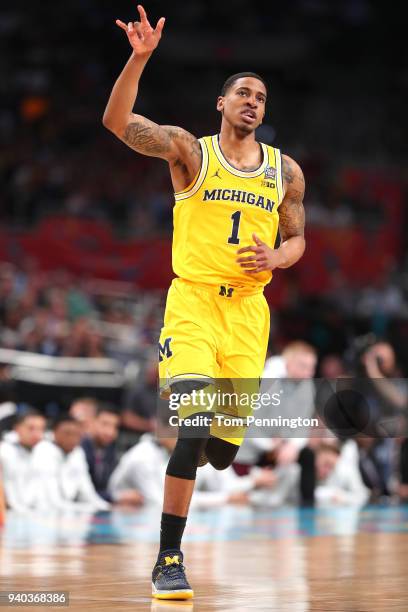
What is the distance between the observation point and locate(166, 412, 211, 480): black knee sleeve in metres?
6.21

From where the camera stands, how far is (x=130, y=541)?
9.27m

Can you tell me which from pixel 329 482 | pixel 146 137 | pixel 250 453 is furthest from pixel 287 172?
pixel 329 482

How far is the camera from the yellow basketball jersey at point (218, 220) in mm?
6531

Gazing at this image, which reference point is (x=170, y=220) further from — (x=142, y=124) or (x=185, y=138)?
(x=142, y=124)

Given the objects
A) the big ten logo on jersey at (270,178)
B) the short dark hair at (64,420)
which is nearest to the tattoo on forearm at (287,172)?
the big ten logo on jersey at (270,178)

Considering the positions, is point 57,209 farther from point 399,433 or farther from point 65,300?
point 399,433

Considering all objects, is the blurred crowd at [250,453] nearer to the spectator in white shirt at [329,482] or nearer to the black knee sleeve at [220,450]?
the spectator in white shirt at [329,482]

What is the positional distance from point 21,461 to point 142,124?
6.93m

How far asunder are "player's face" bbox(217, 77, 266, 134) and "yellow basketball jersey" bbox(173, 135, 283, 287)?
7.5 inches

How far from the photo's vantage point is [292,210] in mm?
6973

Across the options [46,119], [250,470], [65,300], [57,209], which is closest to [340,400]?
[250,470]

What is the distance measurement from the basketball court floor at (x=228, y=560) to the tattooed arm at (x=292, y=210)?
1.81m

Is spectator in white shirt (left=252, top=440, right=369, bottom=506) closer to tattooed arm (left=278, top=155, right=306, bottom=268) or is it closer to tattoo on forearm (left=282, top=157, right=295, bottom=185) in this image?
tattooed arm (left=278, top=155, right=306, bottom=268)

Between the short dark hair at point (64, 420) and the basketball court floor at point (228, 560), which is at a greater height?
the short dark hair at point (64, 420)
